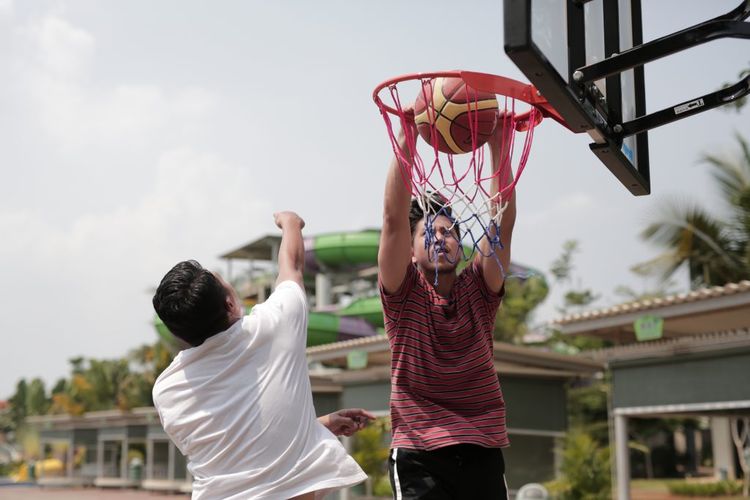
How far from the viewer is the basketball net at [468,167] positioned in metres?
3.73

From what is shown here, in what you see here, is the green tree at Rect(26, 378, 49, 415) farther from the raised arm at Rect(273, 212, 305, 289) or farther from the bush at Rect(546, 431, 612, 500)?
the raised arm at Rect(273, 212, 305, 289)

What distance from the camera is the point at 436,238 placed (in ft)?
11.9

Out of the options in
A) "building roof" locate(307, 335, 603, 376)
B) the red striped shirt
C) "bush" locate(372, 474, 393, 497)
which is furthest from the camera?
"bush" locate(372, 474, 393, 497)

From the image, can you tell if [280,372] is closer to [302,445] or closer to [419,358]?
[302,445]

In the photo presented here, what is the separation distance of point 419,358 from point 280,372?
0.69m

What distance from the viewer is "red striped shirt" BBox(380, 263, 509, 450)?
3.38m

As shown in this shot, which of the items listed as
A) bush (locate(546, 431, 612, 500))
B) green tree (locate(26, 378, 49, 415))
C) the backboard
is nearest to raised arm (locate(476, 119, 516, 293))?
the backboard

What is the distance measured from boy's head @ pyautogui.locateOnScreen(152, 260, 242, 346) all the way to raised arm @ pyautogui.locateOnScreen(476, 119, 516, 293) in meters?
1.22

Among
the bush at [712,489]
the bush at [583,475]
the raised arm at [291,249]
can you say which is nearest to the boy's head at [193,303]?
the raised arm at [291,249]

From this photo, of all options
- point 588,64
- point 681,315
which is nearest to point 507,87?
point 588,64

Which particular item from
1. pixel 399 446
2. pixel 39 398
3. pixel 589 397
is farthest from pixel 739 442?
pixel 39 398

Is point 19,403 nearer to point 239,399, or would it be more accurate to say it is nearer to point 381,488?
point 381,488

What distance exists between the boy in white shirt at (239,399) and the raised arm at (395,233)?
54cm

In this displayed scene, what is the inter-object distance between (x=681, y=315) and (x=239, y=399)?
10018 millimetres
